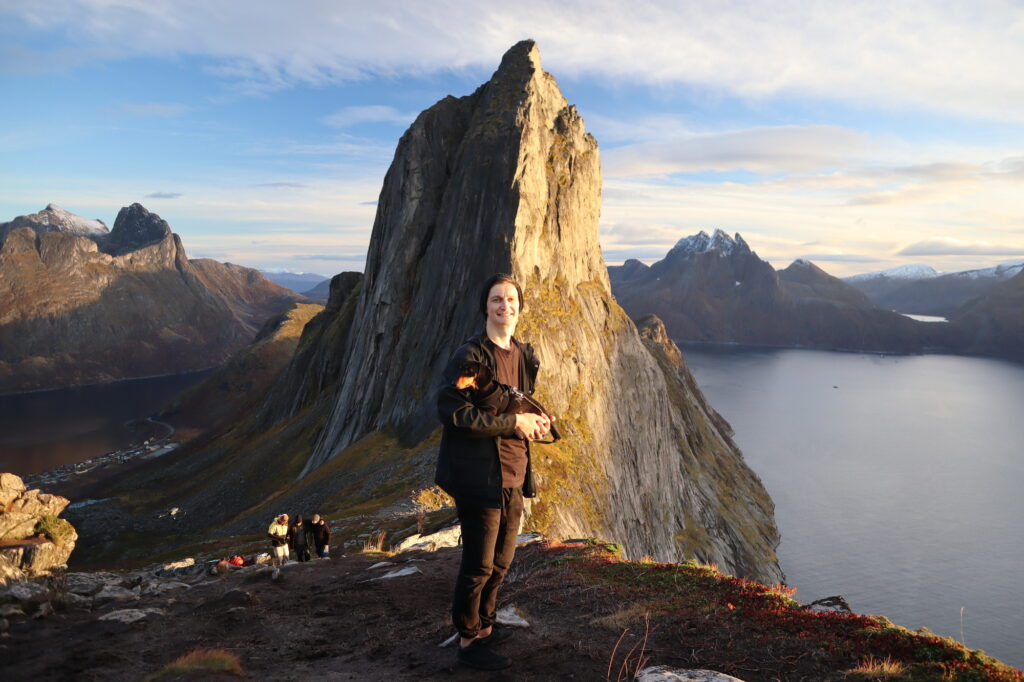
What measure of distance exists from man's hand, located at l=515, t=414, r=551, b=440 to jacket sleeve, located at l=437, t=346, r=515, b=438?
0.10 m

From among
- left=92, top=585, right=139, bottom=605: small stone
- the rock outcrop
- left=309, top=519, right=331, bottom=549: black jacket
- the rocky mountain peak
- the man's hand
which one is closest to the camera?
the man's hand

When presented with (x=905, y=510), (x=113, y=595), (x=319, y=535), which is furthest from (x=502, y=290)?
(x=905, y=510)

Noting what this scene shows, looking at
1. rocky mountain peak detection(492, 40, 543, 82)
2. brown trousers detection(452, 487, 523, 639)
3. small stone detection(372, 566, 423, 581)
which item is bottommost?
small stone detection(372, 566, 423, 581)

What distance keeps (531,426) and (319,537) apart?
15286 millimetres

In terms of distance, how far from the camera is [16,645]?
1048 cm

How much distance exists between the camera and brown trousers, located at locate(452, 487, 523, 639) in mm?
7961

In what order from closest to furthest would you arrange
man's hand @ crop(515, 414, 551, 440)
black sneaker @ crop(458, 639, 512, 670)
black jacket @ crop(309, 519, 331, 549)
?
1. man's hand @ crop(515, 414, 551, 440)
2. black sneaker @ crop(458, 639, 512, 670)
3. black jacket @ crop(309, 519, 331, 549)

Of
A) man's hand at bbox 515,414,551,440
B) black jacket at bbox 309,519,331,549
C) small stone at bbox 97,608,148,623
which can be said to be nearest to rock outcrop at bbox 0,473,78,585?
black jacket at bbox 309,519,331,549

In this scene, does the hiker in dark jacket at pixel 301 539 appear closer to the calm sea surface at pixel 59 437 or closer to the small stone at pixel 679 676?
the small stone at pixel 679 676

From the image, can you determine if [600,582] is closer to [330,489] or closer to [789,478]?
[330,489]

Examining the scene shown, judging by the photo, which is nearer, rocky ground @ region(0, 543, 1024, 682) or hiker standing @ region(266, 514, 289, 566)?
rocky ground @ region(0, 543, 1024, 682)

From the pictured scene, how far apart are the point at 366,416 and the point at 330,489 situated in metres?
15.6

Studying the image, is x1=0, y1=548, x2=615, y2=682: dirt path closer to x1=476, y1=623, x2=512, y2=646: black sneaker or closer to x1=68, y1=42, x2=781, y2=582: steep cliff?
x1=476, y1=623, x2=512, y2=646: black sneaker

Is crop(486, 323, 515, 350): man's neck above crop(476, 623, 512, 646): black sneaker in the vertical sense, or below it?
above
